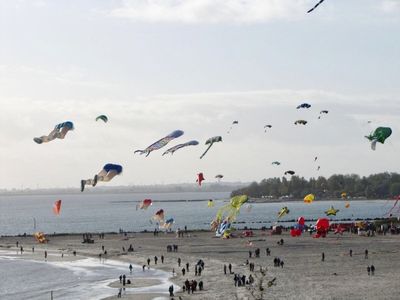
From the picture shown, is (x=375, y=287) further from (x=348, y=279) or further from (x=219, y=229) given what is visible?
(x=219, y=229)

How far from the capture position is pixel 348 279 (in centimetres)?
3556

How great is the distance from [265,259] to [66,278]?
13103 mm

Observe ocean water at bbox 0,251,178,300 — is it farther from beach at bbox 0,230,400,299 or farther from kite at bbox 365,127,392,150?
kite at bbox 365,127,392,150

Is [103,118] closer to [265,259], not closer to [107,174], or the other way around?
[107,174]

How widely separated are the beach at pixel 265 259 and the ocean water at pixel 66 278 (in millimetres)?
915

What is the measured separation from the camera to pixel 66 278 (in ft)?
135

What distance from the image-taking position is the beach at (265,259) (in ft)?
108

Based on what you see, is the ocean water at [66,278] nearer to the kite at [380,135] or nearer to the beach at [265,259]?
the beach at [265,259]

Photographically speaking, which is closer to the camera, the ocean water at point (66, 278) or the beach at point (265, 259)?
the beach at point (265, 259)

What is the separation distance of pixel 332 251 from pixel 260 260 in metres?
6.62

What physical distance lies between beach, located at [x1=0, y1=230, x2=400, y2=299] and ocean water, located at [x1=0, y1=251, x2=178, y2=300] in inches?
36.0

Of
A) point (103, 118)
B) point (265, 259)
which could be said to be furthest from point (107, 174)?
point (265, 259)

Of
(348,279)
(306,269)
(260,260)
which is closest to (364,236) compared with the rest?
(260,260)

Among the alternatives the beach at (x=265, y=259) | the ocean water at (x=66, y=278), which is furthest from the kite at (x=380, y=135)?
the ocean water at (x=66, y=278)
